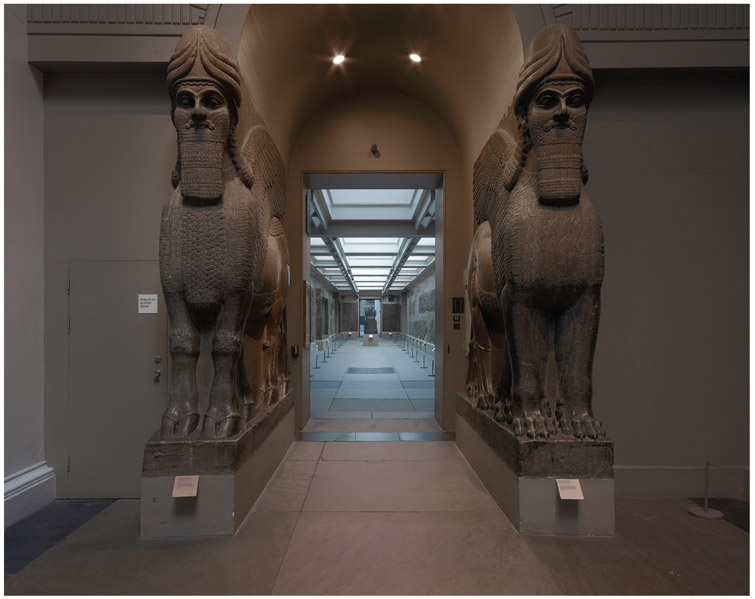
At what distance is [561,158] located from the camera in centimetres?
218

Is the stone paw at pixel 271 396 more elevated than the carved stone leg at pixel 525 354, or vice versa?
the carved stone leg at pixel 525 354

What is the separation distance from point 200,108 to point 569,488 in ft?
9.52

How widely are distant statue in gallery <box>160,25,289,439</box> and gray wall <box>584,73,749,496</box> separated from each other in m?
2.63

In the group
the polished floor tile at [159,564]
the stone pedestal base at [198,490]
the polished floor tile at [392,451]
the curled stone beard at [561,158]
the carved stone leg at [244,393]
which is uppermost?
the curled stone beard at [561,158]

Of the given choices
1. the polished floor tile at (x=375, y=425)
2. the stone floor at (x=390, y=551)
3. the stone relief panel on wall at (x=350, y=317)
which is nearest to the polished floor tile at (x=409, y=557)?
the stone floor at (x=390, y=551)

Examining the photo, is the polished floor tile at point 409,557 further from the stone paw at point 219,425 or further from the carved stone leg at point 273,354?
the carved stone leg at point 273,354

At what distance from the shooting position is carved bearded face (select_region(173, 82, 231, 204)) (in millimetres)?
2193

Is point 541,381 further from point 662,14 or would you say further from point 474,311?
point 662,14

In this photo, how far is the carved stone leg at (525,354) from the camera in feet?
7.58

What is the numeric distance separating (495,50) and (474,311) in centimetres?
207

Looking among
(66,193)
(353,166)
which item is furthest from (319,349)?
(66,193)

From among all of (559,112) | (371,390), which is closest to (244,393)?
(559,112)

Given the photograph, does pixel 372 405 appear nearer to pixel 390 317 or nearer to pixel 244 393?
pixel 244 393

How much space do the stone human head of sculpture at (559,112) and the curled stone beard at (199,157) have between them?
5.99ft
